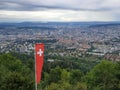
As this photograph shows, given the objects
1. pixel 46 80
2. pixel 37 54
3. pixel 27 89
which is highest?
pixel 37 54

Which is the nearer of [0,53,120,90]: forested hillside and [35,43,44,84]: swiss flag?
[35,43,44,84]: swiss flag

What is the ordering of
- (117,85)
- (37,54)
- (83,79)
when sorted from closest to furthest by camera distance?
(37,54) < (117,85) < (83,79)

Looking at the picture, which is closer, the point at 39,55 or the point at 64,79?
the point at 39,55

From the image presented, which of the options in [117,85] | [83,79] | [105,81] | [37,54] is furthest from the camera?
[83,79]

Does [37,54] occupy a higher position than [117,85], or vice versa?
[37,54]

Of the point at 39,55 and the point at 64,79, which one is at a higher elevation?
the point at 39,55

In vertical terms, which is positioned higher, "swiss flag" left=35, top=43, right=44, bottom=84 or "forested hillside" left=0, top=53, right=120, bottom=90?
"swiss flag" left=35, top=43, right=44, bottom=84

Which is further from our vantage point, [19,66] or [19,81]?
[19,66]

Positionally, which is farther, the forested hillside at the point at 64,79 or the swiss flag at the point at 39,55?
the forested hillside at the point at 64,79

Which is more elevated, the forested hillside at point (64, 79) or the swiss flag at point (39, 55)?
the swiss flag at point (39, 55)

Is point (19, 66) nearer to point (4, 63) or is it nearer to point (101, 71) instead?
point (4, 63)

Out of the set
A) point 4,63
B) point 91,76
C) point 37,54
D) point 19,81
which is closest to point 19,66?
point 4,63
